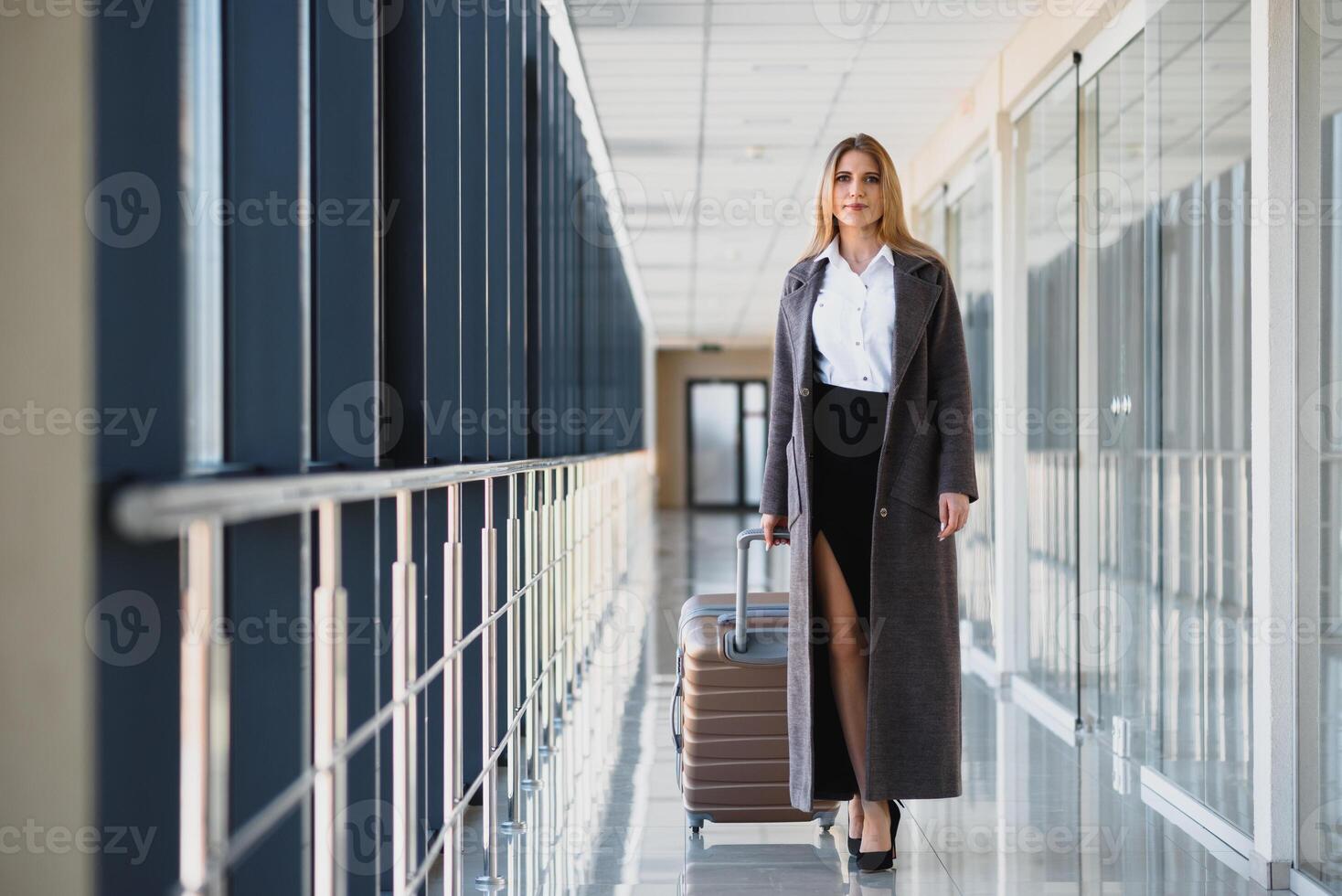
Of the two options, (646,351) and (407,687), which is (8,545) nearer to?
(407,687)

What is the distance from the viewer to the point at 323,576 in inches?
61.7

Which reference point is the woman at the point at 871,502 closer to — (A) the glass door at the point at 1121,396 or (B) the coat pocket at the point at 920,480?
(B) the coat pocket at the point at 920,480

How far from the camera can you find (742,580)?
117 inches

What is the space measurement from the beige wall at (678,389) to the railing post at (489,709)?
21.9 m

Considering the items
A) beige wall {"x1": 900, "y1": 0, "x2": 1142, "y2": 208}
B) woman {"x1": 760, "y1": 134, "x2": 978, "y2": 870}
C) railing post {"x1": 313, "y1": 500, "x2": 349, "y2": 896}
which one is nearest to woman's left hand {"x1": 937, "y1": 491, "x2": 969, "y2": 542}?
woman {"x1": 760, "y1": 134, "x2": 978, "y2": 870}

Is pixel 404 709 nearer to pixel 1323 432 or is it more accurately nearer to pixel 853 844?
pixel 853 844

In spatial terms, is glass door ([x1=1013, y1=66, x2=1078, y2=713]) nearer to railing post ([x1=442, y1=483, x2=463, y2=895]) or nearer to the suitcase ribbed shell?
the suitcase ribbed shell

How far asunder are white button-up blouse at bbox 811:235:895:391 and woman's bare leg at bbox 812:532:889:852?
37 centimetres

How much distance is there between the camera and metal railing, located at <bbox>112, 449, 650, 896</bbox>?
1101 mm

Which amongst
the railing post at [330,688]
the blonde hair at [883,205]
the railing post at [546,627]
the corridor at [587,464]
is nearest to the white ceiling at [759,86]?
the corridor at [587,464]

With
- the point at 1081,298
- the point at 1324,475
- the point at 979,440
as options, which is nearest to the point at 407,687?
the point at 1324,475

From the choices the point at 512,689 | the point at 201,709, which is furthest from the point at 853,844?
the point at 201,709

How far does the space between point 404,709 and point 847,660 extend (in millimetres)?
1225

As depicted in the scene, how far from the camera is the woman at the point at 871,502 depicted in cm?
280
